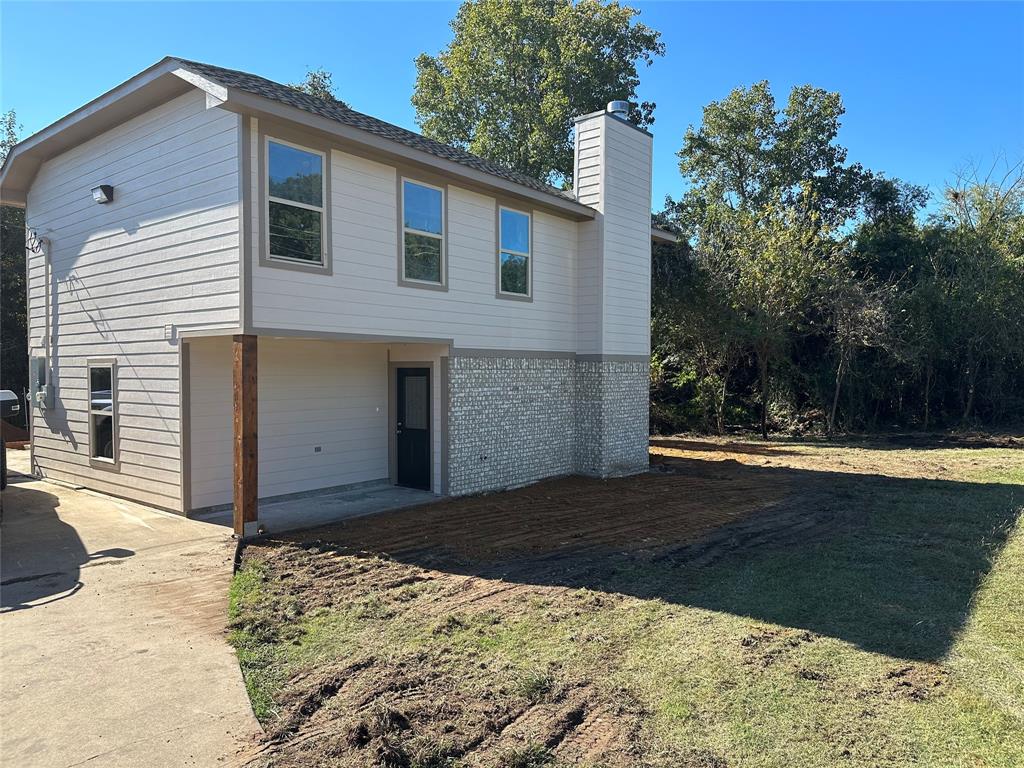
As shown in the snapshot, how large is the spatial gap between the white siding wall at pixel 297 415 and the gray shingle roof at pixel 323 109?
3.04 meters

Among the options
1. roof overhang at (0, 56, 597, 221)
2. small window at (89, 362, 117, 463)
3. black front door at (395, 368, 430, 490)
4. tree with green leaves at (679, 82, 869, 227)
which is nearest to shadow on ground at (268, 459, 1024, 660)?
black front door at (395, 368, 430, 490)

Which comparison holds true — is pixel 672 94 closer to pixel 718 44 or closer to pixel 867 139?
pixel 867 139

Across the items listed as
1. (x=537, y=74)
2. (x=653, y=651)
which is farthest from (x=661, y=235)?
(x=537, y=74)

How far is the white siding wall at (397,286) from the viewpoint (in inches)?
293

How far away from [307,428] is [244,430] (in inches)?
95.0

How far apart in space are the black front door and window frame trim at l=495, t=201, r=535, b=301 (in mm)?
1859

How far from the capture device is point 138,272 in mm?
8398

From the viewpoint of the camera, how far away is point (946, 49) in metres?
11.8

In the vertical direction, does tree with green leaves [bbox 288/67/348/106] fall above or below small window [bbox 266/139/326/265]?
above

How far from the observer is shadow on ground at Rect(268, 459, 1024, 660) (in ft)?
16.4

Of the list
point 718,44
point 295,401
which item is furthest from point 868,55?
point 295,401

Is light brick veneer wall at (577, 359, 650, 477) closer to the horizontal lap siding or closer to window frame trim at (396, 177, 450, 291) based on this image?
window frame trim at (396, 177, 450, 291)

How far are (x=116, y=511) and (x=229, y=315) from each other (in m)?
3.46

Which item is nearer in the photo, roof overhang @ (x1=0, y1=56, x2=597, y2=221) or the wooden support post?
roof overhang @ (x1=0, y1=56, x2=597, y2=221)
